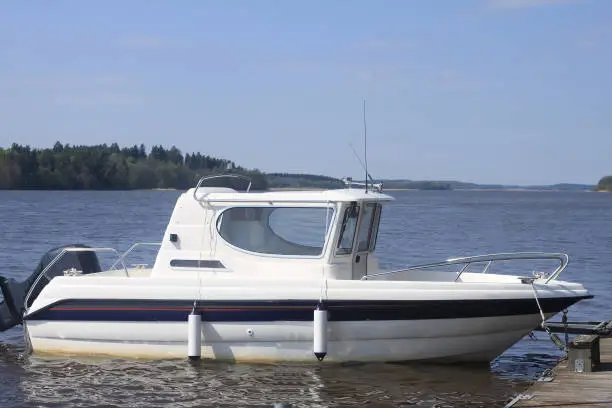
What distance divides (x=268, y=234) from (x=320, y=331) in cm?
156

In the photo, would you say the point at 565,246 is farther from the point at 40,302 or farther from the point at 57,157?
the point at 57,157

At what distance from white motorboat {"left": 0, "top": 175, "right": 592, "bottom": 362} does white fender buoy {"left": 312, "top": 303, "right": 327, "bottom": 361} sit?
2 centimetres

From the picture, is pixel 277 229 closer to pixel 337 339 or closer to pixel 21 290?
pixel 337 339

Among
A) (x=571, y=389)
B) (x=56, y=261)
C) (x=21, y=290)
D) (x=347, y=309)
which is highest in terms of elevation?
(x=56, y=261)

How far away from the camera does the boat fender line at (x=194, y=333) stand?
12.9 meters

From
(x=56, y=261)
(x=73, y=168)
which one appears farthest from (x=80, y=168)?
(x=56, y=261)

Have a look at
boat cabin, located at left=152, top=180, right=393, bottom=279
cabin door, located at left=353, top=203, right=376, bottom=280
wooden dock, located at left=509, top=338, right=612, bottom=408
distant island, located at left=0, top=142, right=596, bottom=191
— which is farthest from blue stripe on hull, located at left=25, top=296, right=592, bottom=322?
distant island, located at left=0, top=142, right=596, bottom=191

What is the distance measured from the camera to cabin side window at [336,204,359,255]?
1330cm

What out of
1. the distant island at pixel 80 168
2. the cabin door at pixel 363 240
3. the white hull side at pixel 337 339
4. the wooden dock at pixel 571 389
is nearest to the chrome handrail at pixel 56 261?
the white hull side at pixel 337 339

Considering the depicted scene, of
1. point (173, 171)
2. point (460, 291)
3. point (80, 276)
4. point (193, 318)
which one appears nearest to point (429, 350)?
point (460, 291)

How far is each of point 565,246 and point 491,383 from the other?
27347 mm

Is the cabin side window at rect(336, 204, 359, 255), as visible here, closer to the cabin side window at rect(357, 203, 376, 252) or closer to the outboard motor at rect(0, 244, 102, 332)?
the cabin side window at rect(357, 203, 376, 252)

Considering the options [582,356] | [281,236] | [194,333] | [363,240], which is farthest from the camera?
[363,240]

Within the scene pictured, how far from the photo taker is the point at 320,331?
12633 millimetres
